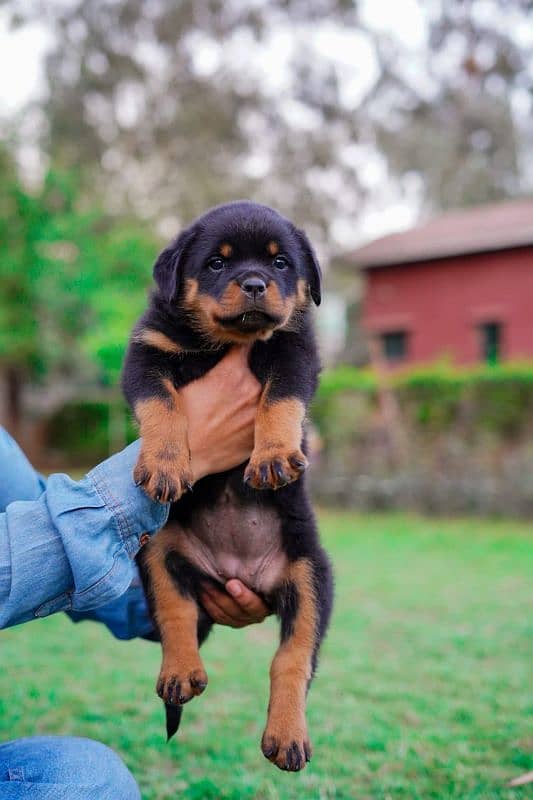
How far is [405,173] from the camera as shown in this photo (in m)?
26.2

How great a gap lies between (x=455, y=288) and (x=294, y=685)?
21859 millimetres

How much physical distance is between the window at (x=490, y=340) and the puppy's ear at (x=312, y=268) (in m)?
21.0

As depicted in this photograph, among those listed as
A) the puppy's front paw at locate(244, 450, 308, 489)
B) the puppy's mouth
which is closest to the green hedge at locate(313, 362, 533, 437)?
the puppy's mouth

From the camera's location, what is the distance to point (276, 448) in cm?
244

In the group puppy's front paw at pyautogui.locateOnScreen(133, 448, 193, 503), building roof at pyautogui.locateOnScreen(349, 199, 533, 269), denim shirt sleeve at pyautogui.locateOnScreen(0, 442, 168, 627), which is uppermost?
building roof at pyautogui.locateOnScreen(349, 199, 533, 269)

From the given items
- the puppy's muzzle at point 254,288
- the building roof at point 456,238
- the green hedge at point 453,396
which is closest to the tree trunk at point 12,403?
the building roof at point 456,238

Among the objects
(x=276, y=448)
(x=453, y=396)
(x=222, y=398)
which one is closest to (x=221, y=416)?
(x=222, y=398)

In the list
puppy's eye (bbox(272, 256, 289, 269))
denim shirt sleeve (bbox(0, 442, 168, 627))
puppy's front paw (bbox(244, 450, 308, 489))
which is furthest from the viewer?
puppy's eye (bbox(272, 256, 289, 269))

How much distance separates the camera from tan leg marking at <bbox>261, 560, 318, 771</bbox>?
233 cm

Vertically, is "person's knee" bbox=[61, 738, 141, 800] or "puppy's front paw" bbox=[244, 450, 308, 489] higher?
"puppy's front paw" bbox=[244, 450, 308, 489]

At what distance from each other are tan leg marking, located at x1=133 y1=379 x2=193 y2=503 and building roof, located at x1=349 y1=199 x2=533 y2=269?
2072cm

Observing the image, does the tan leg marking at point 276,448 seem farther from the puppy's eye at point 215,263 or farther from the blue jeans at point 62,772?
the blue jeans at point 62,772

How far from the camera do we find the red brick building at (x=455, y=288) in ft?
73.9

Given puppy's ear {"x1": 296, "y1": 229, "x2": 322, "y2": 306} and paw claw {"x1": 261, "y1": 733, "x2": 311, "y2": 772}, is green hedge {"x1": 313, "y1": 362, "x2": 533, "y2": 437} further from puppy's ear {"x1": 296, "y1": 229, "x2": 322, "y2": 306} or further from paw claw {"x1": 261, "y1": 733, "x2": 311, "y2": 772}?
paw claw {"x1": 261, "y1": 733, "x2": 311, "y2": 772}
